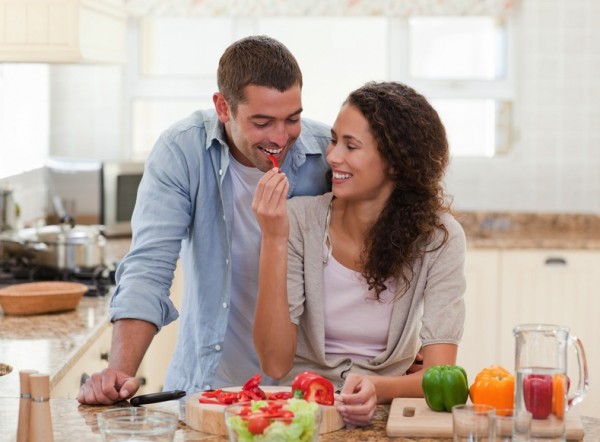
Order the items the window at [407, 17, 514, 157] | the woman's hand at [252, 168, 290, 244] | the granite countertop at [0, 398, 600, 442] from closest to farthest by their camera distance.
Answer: the granite countertop at [0, 398, 600, 442]
the woman's hand at [252, 168, 290, 244]
the window at [407, 17, 514, 157]

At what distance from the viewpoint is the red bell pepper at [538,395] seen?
1774mm

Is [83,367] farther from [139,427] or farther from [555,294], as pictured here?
[555,294]

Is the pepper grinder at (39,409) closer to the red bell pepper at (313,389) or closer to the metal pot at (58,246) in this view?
the red bell pepper at (313,389)

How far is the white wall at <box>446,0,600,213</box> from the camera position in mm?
5637

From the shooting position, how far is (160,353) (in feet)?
15.2

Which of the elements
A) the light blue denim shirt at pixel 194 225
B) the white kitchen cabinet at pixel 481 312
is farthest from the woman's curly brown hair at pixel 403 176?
the white kitchen cabinet at pixel 481 312

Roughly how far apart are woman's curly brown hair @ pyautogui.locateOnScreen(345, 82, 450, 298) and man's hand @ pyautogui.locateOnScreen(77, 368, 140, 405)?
1.99 feet

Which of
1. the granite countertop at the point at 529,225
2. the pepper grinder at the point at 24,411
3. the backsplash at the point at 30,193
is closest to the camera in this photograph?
the pepper grinder at the point at 24,411

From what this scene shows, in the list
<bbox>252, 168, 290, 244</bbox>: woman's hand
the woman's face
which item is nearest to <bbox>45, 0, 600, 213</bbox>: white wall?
the woman's face

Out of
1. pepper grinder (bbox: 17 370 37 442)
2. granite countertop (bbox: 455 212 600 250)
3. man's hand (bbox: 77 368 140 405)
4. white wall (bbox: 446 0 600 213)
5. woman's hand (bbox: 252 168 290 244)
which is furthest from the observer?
white wall (bbox: 446 0 600 213)

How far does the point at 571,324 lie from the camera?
5.05 metres

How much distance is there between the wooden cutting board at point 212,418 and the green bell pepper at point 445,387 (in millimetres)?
183

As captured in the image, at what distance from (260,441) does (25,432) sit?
402 millimetres

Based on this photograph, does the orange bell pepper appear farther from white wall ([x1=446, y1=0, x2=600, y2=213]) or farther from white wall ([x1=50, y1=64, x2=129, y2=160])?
white wall ([x1=50, y1=64, x2=129, y2=160])
